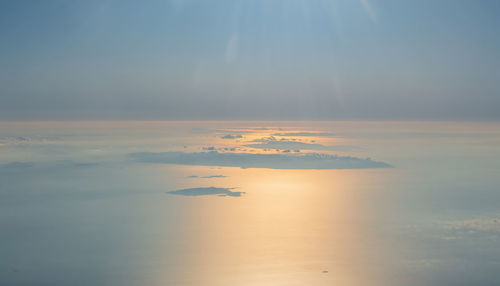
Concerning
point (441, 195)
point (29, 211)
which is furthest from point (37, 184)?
point (441, 195)

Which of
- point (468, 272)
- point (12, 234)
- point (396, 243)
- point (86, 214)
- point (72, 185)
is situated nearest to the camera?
point (468, 272)

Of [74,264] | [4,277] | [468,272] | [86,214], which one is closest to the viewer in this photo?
[4,277]

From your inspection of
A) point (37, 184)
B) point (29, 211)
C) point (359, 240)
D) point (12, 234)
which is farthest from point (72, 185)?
point (359, 240)

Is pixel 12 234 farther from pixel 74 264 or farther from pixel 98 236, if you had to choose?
pixel 74 264

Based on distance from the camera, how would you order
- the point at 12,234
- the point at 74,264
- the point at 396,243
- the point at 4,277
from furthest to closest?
1. the point at 12,234
2. the point at 396,243
3. the point at 74,264
4. the point at 4,277

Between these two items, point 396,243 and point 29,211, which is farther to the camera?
point 29,211

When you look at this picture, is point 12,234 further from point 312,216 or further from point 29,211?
point 312,216
